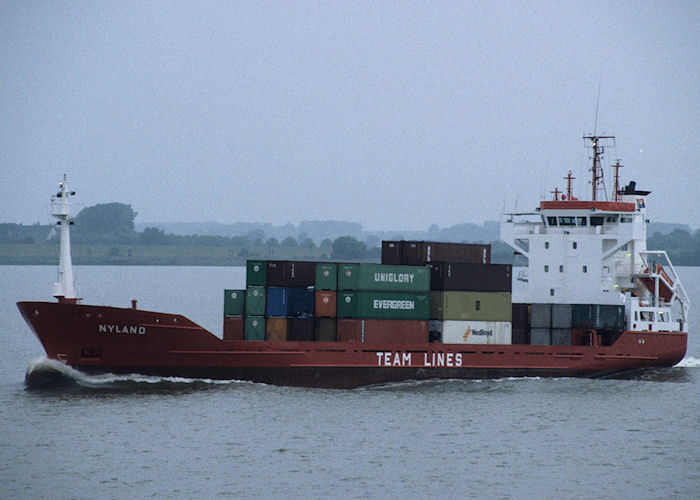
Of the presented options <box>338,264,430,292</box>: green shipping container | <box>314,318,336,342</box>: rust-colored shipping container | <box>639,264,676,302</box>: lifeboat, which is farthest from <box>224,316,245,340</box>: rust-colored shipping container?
<box>639,264,676,302</box>: lifeboat

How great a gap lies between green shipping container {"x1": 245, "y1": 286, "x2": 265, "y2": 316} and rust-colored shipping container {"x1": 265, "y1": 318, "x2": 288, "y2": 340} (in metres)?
0.47

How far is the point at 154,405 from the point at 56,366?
177 inches

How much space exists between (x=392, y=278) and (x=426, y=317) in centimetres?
210

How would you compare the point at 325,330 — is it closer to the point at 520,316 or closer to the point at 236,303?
the point at 236,303

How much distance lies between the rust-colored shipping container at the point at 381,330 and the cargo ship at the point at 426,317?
4 centimetres

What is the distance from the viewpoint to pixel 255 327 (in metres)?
38.4

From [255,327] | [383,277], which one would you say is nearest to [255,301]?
[255,327]

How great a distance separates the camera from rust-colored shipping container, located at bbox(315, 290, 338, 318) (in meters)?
38.6

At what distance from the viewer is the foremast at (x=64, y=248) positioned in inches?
1442

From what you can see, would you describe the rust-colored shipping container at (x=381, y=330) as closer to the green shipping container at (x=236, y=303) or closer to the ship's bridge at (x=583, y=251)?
the green shipping container at (x=236, y=303)

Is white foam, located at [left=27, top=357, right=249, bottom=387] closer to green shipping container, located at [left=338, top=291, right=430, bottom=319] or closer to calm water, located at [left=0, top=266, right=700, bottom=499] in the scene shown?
calm water, located at [left=0, top=266, right=700, bottom=499]

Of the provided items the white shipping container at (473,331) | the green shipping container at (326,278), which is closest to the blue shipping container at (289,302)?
the green shipping container at (326,278)

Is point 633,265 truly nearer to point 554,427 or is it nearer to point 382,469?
point 554,427

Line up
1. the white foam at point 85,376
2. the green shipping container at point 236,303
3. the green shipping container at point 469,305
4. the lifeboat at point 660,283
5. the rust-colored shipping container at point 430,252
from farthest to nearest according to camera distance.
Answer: the lifeboat at point 660,283, the rust-colored shipping container at point 430,252, the green shipping container at point 469,305, the green shipping container at point 236,303, the white foam at point 85,376
